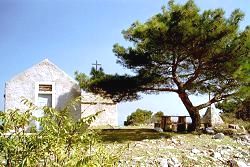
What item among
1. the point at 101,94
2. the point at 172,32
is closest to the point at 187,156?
the point at 172,32

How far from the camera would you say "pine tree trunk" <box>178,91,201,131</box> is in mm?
16047

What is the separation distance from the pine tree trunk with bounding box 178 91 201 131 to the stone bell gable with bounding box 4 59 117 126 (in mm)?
4718

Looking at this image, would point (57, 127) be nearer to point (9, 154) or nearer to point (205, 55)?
point (9, 154)

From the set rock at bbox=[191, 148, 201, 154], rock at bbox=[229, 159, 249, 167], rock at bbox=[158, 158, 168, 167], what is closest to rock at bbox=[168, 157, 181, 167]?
rock at bbox=[158, 158, 168, 167]

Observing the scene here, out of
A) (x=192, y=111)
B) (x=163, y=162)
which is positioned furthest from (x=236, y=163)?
(x=192, y=111)

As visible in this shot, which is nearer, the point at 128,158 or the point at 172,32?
the point at 128,158

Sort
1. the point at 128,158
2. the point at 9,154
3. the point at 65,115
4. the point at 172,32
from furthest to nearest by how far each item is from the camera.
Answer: the point at 172,32, the point at 128,158, the point at 65,115, the point at 9,154

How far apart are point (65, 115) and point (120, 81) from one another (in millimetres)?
12263

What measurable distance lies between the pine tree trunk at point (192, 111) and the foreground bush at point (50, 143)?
13.0 metres

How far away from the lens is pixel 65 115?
11.1 ft

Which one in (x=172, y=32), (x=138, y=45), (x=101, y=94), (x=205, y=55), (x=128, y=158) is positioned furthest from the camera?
(x=101, y=94)

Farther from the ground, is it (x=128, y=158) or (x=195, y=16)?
(x=195, y=16)

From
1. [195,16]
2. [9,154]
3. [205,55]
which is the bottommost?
[9,154]

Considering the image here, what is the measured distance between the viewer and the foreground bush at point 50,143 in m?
3.08
